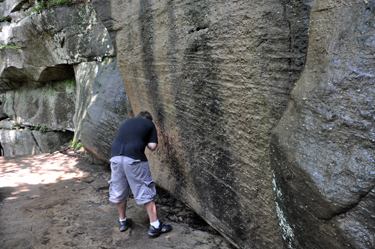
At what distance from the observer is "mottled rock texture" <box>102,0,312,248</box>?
2.05m

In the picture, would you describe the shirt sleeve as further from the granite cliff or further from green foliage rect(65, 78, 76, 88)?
green foliage rect(65, 78, 76, 88)

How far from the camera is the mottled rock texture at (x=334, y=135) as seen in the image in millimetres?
1441

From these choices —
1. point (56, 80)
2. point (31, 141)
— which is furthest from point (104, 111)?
point (31, 141)

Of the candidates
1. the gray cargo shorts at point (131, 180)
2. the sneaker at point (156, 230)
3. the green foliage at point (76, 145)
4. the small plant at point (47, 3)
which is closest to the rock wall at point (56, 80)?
the small plant at point (47, 3)

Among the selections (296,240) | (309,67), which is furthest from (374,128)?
(296,240)

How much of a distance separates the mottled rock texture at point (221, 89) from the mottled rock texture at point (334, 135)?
0.91 ft

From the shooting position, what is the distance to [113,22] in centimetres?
401

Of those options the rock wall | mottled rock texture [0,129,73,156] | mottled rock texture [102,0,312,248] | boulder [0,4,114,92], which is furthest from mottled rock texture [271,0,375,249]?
mottled rock texture [0,129,73,156]

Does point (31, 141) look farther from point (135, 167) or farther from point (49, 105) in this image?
point (135, 167)

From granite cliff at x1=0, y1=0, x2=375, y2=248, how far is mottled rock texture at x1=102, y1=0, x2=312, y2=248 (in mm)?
11

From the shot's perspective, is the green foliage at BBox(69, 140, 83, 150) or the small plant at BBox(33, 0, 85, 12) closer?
the green foliage at BBox(69, 140, 83, 150)

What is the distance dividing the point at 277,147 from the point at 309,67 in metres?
0.58

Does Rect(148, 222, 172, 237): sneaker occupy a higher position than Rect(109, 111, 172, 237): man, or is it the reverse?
Rect(109, 111, 172, 237): man

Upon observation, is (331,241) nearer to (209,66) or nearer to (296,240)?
(296,240)
